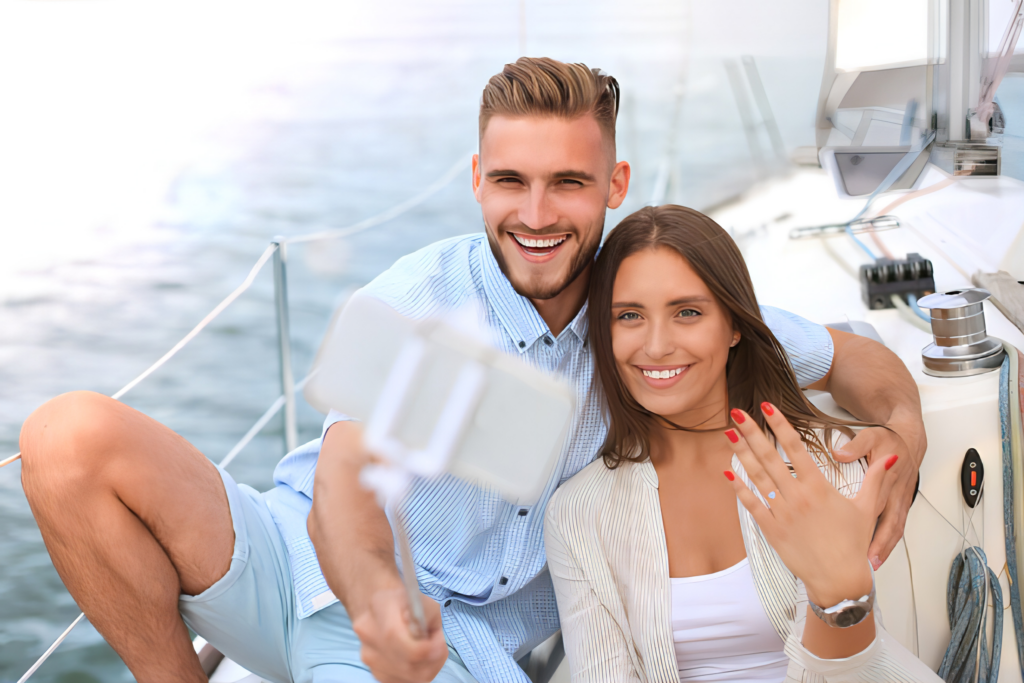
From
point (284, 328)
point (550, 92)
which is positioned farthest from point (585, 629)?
point (284, 328)

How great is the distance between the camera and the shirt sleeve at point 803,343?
776 mm

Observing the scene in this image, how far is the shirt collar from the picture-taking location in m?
0.77

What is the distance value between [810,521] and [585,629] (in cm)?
22

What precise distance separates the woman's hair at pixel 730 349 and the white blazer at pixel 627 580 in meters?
0.04

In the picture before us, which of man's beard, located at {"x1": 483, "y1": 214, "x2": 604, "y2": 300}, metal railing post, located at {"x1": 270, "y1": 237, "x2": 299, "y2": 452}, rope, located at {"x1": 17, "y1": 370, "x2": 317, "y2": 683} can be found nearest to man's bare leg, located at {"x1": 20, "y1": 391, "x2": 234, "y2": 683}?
rope, located at {"x1": 17, "y1": 370, "x2": 317, "y2": 683}

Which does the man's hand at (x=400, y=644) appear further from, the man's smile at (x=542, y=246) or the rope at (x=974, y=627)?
the rope at (x=974, y=627)

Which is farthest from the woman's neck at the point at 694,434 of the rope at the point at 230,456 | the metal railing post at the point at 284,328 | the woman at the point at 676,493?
the metal railing post at the point at 284,328

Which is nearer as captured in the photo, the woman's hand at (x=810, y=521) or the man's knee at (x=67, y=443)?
the woman's hand at (x=810, y=521)

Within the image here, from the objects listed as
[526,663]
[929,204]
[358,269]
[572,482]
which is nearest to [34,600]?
[526,663]

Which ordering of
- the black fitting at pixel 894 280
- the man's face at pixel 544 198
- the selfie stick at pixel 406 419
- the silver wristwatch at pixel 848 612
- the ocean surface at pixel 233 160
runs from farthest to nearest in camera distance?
1. the ocean surface at pixel 233 160
2. the black fitting at pixel 894 280
3. the man's face at pixel 544 198
4. the silver wristwatch at pixel 848 612
5. the selfie stick at pixel 406 419

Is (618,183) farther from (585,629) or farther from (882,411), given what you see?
(585,629)

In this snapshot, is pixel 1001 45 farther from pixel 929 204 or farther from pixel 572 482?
pixel 572 482

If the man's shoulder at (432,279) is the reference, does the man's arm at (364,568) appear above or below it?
below

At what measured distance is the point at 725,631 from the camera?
25.7 inches
